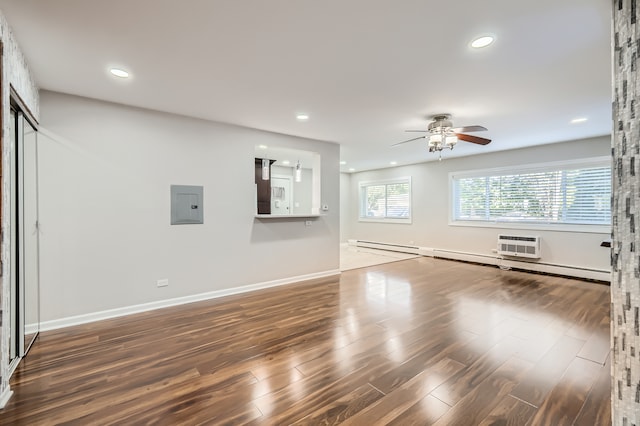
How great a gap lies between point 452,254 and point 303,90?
19.2ft

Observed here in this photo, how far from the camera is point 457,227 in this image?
713cm

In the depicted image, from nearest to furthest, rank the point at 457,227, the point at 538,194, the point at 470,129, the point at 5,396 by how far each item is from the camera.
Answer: the point at 5,396
the point at 470,129
the point at 538,194
the point at 457,227

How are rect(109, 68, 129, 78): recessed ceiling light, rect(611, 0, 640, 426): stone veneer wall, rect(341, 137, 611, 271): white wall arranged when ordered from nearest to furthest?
rect(611, 0, 640, 426): stone veneer wall < rect(109, 68, 129, 78): recessed ceiling light < rect(341, 137, 611, 271): white wall

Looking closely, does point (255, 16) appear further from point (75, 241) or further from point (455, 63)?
point (75, 241)

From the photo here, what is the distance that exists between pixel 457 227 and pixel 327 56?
6.04m

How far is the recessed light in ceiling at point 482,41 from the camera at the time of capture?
2.14 metres

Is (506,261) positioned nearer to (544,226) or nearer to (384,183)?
(544,226)

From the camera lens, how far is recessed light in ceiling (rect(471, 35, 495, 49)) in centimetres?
214

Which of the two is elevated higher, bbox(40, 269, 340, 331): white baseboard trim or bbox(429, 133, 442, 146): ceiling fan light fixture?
bbox(429, 133, 442, 146): ceiling fan light fixture

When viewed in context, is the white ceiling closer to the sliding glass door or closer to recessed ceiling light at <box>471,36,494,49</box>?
recessed ceiling light at <box>471,36,494,49</box>

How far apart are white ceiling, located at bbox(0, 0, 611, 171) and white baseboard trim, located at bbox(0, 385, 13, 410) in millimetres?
2541

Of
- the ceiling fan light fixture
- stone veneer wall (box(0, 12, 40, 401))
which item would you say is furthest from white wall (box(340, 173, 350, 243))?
stone veneer wall (box(0, 12, 40, 401))

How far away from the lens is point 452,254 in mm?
7145

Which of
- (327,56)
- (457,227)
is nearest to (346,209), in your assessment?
(457,227)
